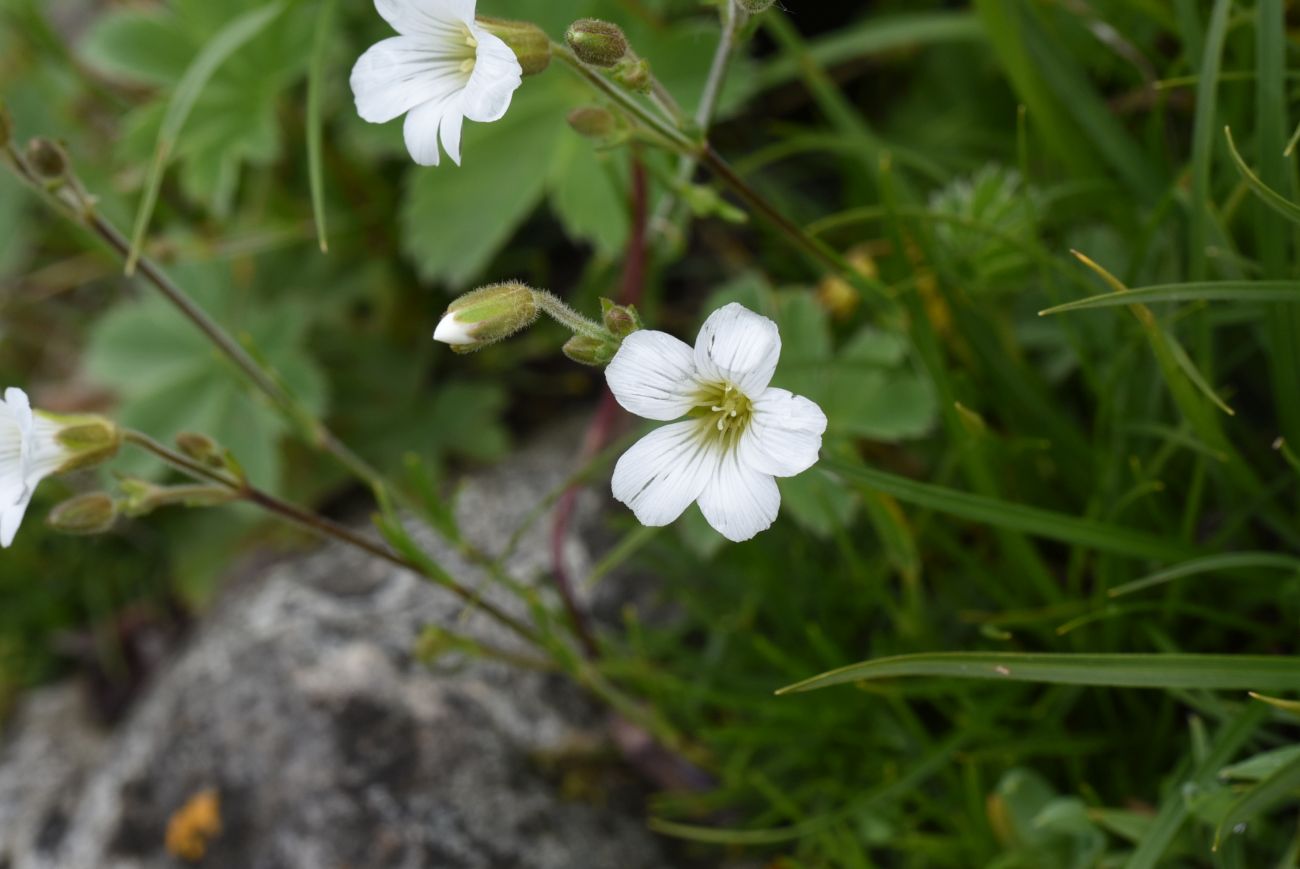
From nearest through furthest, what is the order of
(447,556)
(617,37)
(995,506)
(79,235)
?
(617,37) < (995,506) < (447,556) < (79,235)

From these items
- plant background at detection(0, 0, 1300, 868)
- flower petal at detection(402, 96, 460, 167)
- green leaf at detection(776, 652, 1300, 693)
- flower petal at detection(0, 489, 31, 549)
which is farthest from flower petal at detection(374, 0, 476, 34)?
green leaf at detection(776, 652, 1300, 693)

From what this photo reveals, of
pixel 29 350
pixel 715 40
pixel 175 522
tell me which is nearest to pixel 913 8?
pixel 715 40

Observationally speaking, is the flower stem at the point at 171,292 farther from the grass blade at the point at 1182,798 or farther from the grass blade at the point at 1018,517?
the grass blade at the point at 1182,798

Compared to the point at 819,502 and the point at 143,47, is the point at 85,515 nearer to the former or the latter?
the point at 819,502

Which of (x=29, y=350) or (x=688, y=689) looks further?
(x=29, y=350)

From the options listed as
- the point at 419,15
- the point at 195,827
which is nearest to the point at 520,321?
the point at 419,15

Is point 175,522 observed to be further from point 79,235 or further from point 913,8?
point 913,8

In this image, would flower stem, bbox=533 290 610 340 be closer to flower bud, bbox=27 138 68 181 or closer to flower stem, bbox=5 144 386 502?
flower stem, bbox=5 144 386 502
